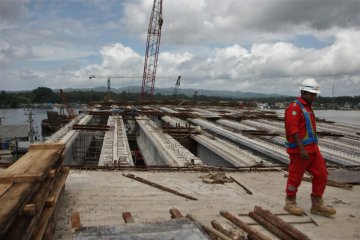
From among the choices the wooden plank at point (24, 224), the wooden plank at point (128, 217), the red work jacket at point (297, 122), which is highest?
the red work jacket at point (297, 122)

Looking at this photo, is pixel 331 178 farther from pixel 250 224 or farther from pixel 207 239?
pixel 207 239

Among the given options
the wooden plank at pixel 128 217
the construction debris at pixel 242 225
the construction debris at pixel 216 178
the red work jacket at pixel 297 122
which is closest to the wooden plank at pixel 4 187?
the wooden plank at pixel 128 217

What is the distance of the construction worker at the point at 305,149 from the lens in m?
4.59

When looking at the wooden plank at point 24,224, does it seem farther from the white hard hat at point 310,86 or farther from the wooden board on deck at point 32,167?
the white hard hat at point 310,86

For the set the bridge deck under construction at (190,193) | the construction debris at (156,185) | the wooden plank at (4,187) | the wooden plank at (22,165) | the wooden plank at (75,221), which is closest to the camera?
the wooden plank at (4,187)

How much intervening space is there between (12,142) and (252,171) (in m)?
32.9

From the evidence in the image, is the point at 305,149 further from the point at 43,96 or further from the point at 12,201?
the point at 43,96

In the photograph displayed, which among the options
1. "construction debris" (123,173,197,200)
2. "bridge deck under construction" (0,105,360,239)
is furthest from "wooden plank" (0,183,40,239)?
"construction debris" (123,173,197,200)

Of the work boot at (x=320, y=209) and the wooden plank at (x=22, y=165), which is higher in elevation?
the wooden plank at (x=22, y=165)

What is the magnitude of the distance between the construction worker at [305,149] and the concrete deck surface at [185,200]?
0.16 meters

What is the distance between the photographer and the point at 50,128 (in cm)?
5259

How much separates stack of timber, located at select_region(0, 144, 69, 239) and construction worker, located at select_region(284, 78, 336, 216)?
301cm

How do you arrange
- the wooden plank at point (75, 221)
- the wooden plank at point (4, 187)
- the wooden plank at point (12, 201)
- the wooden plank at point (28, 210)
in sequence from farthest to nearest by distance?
the wooden plank at point (75, 221) → the wooden plank at point (4, 187) → the wooden plank at point (28, 210) → the wooden plank at point (12, 201)

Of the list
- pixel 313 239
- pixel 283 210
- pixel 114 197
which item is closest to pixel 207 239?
pixel 313 239
